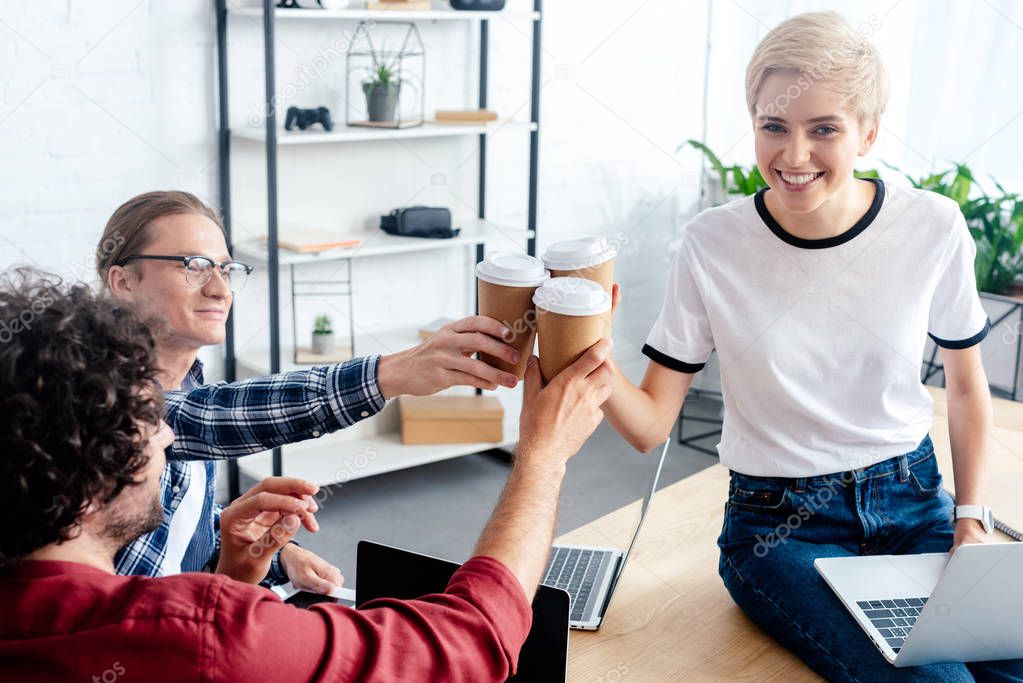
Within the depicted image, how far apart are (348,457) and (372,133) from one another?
1.12m

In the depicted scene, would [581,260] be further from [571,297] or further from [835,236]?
[835,236]

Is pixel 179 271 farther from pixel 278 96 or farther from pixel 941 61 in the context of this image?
pixel 941 61

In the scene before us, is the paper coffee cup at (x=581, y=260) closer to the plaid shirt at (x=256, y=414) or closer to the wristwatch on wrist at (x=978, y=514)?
the plaid shirt at (x=256, y=414)

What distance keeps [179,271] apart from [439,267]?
6.66 feet

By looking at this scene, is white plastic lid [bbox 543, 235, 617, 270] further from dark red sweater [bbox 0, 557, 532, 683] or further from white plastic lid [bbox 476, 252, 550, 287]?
dark red sweater [bbox 0, 557, 532, 683]

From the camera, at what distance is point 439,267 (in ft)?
13.0

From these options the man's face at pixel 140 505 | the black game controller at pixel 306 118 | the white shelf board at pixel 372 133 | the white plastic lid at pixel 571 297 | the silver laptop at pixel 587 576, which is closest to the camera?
the man's face at pixel 140 505

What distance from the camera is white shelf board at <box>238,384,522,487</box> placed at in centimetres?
347

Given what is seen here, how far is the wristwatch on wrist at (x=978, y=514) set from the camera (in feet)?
5.64

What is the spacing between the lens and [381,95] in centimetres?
343

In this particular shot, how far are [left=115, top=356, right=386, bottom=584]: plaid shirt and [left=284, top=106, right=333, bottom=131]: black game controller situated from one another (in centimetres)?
178

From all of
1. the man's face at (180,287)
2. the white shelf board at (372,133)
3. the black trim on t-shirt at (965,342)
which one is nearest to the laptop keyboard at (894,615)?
the black trim on t-shirt at (965,342)

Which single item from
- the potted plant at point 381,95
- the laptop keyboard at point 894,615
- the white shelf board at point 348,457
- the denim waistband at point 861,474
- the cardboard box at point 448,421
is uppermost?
the potted plant at point 381,95

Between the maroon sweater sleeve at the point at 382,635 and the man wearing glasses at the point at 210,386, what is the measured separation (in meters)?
0.40
